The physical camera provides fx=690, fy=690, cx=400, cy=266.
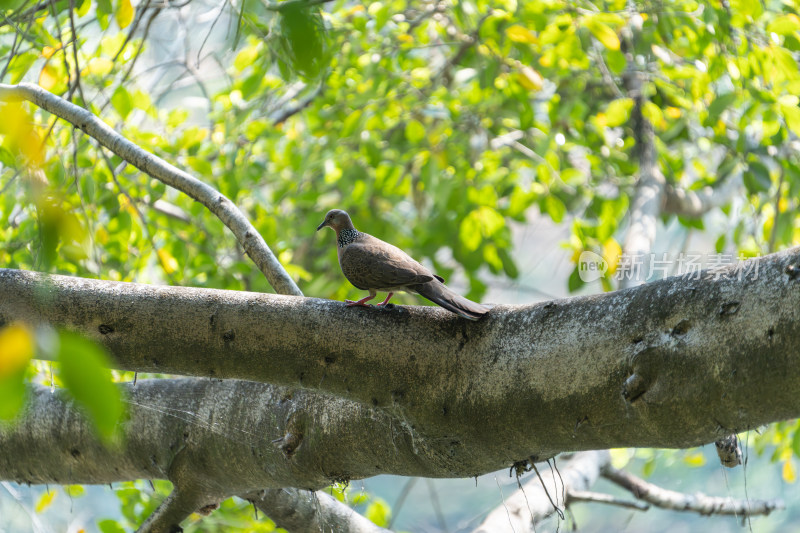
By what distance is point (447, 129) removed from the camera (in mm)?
4578

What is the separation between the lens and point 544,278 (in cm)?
660

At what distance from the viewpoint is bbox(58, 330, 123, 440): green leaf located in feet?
1.80

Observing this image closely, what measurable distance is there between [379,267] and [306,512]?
978 millimetres

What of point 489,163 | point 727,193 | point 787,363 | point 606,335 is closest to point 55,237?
point 606,335

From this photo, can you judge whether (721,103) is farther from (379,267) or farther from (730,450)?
(379,267)

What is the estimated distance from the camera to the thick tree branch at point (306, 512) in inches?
90.7

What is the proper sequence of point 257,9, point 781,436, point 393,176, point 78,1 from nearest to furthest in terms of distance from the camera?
point 257,9, point 78,1, point 781,436, point 393,176

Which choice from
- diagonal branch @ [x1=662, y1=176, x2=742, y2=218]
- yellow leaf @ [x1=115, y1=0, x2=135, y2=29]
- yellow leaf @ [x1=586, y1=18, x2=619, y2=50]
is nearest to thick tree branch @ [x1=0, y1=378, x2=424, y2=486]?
yellow leaf @ [x1=115, y1=0, x2=135, y2=29]

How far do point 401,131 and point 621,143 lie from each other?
1543mm

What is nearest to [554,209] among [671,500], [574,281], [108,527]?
[574,281]

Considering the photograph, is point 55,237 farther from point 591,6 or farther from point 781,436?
point 781,436

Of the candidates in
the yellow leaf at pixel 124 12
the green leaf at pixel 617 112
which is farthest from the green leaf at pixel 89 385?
the green leaf at pixel 617 112

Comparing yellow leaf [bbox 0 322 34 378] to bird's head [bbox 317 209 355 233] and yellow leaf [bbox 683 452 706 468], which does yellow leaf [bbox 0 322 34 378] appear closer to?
bird's head [bbox 317 209 355 233]

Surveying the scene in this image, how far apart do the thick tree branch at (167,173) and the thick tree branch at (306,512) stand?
765mm
